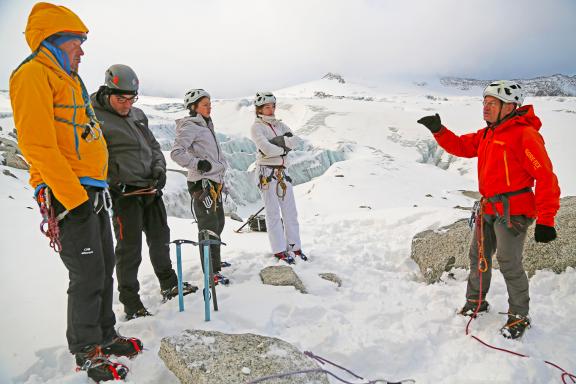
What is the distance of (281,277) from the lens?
4031mm

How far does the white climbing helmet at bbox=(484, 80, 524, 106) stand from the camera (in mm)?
3041

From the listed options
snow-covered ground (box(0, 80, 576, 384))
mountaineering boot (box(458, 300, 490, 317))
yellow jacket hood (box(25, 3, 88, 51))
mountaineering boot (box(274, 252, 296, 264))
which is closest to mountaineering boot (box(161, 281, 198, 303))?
snow-covered ground (box(0, 80, 576, 384))

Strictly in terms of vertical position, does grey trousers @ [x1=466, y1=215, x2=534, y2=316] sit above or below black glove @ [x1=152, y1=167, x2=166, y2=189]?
below

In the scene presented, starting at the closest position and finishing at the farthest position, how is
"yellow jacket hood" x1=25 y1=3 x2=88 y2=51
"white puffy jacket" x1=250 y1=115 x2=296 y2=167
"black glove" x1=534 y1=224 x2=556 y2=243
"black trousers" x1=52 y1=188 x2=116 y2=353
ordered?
"yellow jacket hood" x1=25 y1=3 x2=88 y2=51, "black trousers" x1=52 y1=188 x2=116 y2=353, "black glove" x1=534 y1=224 x2=556 y2=243, "white puffy jacket" x1=250 y1=115 x2=296 y2=167

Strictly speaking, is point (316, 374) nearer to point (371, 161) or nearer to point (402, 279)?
point (402, 279)

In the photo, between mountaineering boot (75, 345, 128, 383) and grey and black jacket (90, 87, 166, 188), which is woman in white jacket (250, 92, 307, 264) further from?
mountaineering boot (75, 345, 128, 383)

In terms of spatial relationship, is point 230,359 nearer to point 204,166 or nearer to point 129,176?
point 129,176

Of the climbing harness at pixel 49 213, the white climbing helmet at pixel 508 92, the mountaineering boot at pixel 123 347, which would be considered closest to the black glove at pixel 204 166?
the climbing harness at pixel 49 213

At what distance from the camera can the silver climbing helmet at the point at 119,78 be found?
294 cm

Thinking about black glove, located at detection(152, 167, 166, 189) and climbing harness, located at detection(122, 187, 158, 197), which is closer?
climbing harness, located at detection(122, 187, 158, 197)

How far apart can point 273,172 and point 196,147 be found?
3.90ft

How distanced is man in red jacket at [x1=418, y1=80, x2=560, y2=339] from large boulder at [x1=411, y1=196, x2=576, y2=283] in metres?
1.15

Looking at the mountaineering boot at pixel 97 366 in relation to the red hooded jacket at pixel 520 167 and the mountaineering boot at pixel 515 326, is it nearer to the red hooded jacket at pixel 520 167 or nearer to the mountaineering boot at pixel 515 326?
the mountaineering boot at pixel 515 326

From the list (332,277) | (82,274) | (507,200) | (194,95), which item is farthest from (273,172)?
(82,274)
